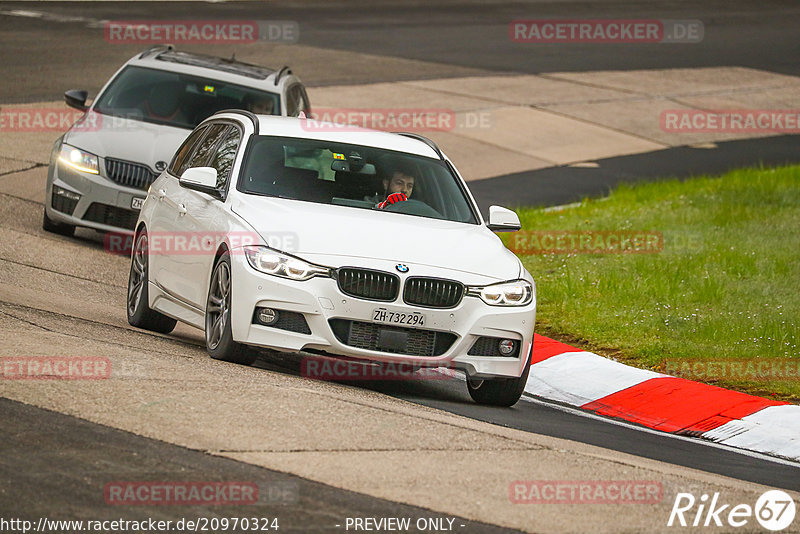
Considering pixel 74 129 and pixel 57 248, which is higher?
pixel 74 129

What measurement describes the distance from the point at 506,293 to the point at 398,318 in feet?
2.54

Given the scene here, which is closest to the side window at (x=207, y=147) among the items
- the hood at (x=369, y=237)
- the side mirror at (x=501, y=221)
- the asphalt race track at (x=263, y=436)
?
the hood at (x=369, y=237)

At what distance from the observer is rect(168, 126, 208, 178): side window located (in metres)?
11.0

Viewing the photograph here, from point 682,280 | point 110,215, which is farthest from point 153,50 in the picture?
point 682,280

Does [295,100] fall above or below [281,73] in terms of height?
below

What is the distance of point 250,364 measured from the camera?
9148 mm

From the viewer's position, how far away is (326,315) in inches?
340

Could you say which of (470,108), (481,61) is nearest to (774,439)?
(470,108)

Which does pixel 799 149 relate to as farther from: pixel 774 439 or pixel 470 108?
pixel 774 439

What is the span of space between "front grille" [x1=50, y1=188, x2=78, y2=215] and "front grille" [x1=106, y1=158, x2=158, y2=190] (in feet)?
1.52

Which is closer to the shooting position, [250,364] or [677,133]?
[250,364]

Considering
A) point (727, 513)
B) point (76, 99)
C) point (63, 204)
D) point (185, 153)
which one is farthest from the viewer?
point (76, 99)

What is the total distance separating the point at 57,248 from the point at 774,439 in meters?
7.37

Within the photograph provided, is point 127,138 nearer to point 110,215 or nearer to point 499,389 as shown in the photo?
point 110,215
